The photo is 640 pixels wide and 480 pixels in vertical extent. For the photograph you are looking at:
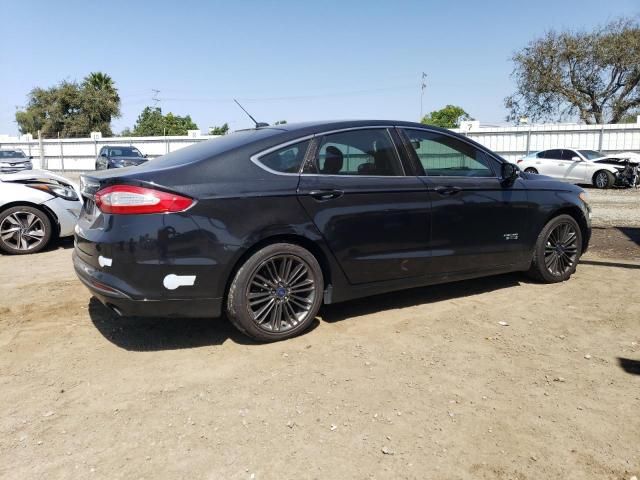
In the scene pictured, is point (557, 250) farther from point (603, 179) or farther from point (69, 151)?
point (69, 151)

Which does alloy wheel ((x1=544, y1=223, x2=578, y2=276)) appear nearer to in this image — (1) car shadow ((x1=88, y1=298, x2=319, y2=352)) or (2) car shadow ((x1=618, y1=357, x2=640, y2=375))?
(2) car shadow ((x1=618, y1=357, x2=640, y2=375))

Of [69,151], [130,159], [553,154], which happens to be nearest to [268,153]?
[553,154]

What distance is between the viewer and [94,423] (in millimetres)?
2854

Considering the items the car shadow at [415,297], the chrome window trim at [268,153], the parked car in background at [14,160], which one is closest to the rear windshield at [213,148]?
the chrome window trim at [268,153]

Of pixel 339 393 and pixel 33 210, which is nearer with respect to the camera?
pixel 339 393

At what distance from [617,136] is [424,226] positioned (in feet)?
69.0

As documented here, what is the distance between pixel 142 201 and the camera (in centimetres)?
344

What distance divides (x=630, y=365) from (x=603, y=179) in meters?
16.6

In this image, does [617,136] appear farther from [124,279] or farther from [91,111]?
[91,111]

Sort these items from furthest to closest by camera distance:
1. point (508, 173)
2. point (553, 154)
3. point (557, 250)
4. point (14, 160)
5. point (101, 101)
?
point (101, 101)
point (14, 160)
point (553, 154)
point (557, 250)
point (508, 173)

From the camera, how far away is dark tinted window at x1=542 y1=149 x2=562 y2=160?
19119 millimetres

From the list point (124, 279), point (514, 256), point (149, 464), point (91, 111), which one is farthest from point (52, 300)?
point (91, 111)

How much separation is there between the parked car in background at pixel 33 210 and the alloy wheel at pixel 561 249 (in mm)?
6098

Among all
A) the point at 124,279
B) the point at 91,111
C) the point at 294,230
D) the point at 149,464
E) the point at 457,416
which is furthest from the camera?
the point at 91,111
